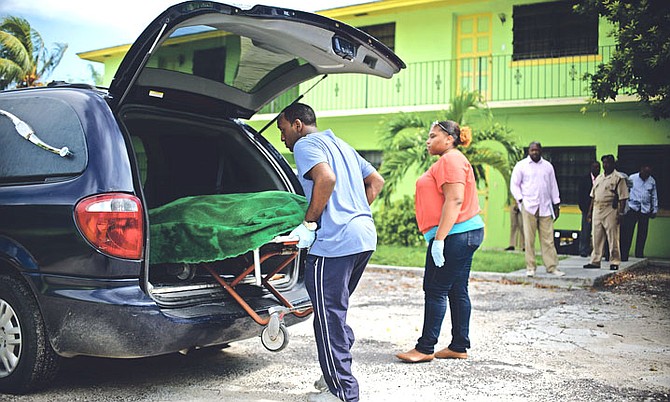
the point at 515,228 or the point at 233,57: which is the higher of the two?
the point at 233,57

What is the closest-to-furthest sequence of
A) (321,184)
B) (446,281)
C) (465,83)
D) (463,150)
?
1. (321,184)
2. (446,281)
3. (463,150)
4. (465,83)

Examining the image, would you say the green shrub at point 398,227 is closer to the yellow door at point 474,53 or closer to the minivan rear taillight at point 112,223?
the yellow door at point 474,53

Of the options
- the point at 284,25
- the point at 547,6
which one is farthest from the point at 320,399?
the point at 547,6

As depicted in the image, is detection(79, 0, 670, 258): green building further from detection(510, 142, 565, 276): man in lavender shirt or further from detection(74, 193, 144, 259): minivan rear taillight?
detection(74, 193, 144, 259): minivan rear taillight

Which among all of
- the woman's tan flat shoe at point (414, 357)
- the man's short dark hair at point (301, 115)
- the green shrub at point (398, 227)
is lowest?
the woman's tan flat shoe at point (414, 357)

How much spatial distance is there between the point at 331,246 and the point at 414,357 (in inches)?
64.0

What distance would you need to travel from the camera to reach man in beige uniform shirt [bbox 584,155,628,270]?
38.5ft

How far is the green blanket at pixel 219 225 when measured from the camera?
14.2 ft

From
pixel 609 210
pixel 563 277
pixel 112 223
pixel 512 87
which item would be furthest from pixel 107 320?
pixel 512 87

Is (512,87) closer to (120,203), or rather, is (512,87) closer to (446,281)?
(446,281)

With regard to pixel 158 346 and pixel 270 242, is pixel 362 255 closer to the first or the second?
pixel 270 242

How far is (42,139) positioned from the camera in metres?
4.25

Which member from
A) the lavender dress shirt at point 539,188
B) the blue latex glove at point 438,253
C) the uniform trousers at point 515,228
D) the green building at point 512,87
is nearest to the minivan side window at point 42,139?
the blue latex glove at point 438,253

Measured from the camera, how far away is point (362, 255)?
4.31 m
